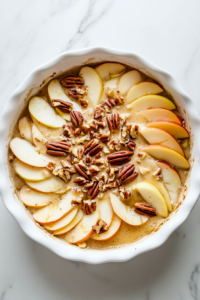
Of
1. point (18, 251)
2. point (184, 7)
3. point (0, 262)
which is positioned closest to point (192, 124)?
point (184, 7)

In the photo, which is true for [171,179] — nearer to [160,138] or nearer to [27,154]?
[160,138]

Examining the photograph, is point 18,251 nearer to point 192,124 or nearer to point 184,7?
point 192,124

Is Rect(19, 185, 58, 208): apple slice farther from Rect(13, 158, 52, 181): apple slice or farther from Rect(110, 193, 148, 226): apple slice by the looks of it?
Rect(110, 193, 148, 226): apple slice

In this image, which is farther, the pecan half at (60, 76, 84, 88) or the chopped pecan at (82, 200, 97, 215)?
the pecan half at (60, 76, 84, 88)

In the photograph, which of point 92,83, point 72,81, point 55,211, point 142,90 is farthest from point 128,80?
point 55,211

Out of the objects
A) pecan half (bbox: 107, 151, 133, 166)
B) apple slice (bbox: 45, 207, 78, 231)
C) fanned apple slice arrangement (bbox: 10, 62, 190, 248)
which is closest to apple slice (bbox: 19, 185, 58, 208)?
fanned apple slice arrangement (bbox: 10, 62, 190, 248)
